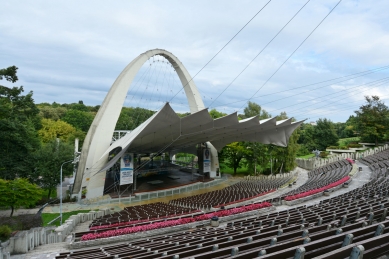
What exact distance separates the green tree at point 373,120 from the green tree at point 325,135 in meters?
7.13

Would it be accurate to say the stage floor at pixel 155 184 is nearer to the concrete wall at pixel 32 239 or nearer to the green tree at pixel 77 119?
the concrete wall at pixel 32 239

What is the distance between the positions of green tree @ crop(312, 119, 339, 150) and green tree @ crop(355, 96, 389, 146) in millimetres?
7135

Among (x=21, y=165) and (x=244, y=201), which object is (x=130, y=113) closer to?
(x=21, y=165)

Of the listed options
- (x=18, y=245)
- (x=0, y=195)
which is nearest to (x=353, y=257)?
(x=18, y=245)

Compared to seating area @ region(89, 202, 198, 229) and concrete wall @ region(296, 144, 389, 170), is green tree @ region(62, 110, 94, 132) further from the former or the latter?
concrete wall @ region(296, 144, 389, 170)

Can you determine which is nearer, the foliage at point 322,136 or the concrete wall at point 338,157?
the concrete wall at point 338,157

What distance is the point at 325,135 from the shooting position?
54.5m

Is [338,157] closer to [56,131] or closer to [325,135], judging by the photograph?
[325,135]

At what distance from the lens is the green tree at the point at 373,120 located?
141 feet

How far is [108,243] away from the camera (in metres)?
9.60

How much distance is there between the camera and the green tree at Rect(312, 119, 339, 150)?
53531mm

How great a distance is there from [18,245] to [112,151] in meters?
16.6

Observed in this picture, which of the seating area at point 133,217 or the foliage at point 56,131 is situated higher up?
the foliage at point 56,131

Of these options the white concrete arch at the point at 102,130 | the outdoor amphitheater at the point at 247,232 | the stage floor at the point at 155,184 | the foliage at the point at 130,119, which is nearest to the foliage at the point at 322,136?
the stage floor at the point at 155,184
